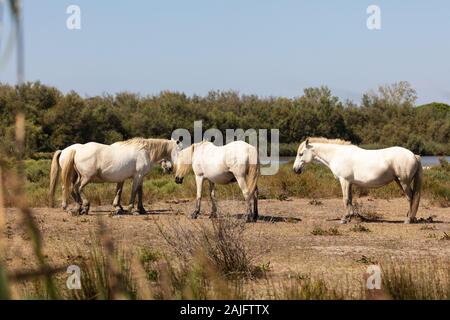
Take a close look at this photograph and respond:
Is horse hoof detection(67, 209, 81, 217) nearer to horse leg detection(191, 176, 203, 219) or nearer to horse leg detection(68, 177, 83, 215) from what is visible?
horse leg detection(68, 177, 83, 215)

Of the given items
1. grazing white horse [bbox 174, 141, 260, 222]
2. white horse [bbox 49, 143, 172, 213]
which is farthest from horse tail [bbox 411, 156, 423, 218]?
white horse [bbox 49, 143, 172, 213]

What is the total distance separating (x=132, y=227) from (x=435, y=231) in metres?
6.19

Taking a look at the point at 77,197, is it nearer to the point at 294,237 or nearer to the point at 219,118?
the point at 294,237

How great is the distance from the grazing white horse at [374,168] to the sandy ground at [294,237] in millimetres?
699

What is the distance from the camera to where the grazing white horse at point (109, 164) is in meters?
16.9

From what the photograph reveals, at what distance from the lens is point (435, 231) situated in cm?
1441

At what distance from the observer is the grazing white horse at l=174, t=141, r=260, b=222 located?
50.8 feet

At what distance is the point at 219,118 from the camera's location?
63094 millimetres

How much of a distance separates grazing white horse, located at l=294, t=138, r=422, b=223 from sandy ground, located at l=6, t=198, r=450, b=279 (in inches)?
27.5

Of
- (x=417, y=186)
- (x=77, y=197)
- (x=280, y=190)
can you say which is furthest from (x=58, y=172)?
(x=417, y=186)

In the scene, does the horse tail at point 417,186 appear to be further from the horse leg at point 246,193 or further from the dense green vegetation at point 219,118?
the dense green vegetation at point 219,118

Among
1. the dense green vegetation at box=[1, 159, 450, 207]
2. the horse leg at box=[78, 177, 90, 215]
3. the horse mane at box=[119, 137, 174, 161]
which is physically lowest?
the dense green vegetation at box=[1, 159, 450, 207]

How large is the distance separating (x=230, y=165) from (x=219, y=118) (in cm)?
4757

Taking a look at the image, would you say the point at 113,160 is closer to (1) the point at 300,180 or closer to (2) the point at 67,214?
(2) the point at 67,214
